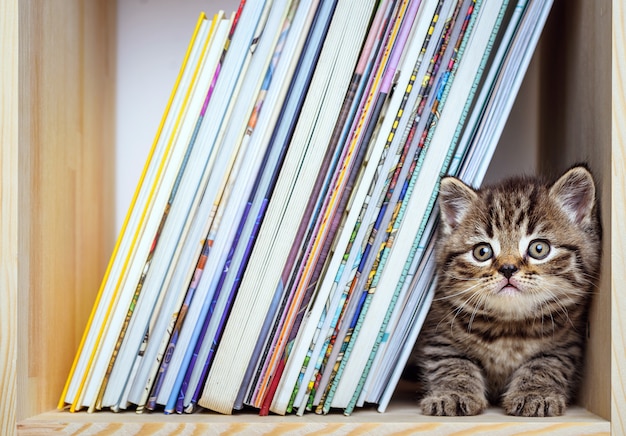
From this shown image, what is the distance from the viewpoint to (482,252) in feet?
3.75

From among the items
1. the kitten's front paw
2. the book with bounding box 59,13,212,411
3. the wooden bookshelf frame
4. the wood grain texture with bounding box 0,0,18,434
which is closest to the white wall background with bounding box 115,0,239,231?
the wooden bookshelf frame

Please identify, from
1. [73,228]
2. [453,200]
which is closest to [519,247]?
[453,200]

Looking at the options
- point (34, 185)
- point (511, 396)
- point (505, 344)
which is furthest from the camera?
point (505, 344)

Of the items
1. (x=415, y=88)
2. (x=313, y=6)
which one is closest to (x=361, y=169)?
(x=415, y=88)

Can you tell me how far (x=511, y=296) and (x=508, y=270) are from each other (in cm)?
4

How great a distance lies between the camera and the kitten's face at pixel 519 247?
3.37 ft

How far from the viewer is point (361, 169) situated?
959 millimetres

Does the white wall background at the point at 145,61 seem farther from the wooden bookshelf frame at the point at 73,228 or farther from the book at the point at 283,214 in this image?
the book at the point at 283,214

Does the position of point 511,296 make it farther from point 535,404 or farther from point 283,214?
point 283,214

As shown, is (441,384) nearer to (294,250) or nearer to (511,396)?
(511,396)

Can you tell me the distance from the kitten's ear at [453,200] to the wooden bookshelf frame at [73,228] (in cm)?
19

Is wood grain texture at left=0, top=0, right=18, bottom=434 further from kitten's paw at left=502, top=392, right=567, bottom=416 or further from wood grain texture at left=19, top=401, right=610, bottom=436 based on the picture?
kitten's paw at left=502, top=392, right=567, bottom=416

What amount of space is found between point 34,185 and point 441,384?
690 millimetres
